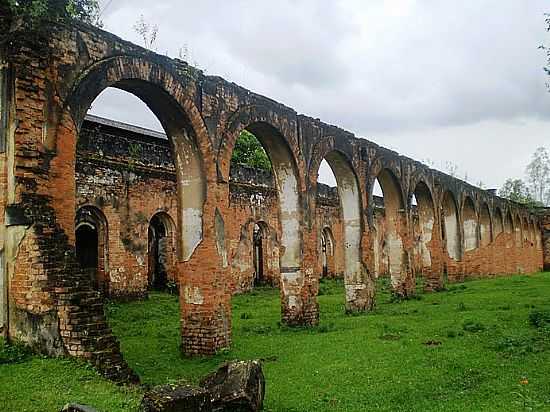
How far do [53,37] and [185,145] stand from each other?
305cm

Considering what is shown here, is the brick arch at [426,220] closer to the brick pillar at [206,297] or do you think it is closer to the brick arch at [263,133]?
the brick arch at [263,133]

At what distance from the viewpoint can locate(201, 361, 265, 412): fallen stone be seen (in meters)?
6.02

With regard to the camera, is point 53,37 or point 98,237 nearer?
point 53,37

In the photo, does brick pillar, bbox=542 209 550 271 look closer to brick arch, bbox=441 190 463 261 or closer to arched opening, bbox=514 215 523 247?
arched opening, bbox=514 215 523 247

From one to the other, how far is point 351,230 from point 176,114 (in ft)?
23.2

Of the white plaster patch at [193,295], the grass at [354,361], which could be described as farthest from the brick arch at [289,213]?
the white plaster patch at [193,295]

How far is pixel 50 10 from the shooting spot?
7391mm

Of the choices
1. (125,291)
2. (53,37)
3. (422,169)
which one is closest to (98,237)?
(125,291)

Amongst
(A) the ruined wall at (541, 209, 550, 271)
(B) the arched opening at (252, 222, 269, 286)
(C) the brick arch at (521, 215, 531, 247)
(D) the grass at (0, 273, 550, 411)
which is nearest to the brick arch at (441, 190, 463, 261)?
(B) the arched opening at (252, 222, 269, 286)

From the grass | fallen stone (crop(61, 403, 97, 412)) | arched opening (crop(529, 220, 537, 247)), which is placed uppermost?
arched opening (crop(529, 220, 537, 247))

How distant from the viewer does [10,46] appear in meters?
7.04

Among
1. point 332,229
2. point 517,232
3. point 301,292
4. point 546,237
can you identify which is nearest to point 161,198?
point 301,292

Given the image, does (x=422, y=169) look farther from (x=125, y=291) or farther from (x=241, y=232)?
(x=125, y=291)

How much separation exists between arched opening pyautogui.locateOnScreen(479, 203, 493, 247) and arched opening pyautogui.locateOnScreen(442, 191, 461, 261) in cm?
493
